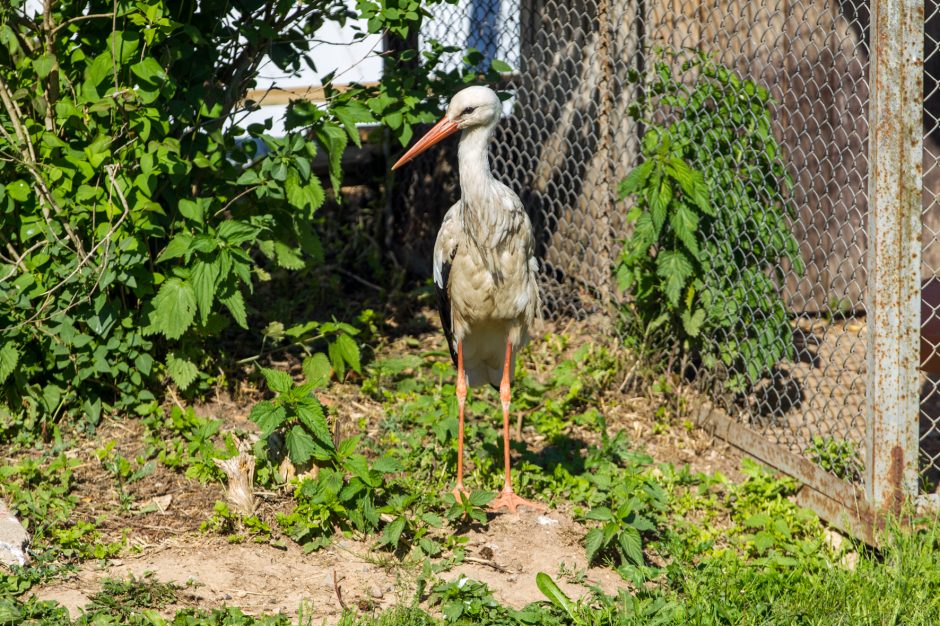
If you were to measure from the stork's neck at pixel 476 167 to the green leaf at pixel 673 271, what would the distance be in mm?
1229

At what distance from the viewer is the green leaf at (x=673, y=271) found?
5.51 m

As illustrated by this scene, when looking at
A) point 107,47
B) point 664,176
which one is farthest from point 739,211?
point 107,47

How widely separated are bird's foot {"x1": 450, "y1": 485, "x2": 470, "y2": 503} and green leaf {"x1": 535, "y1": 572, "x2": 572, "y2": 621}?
0.60 metres

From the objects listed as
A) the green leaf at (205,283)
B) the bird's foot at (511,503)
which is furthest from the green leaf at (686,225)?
the green leaf at (205,283)

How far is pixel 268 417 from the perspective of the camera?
4484 mm

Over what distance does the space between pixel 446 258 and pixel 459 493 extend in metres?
1.17

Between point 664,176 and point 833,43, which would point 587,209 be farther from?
point 833,43

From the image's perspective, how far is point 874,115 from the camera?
14.3 feet

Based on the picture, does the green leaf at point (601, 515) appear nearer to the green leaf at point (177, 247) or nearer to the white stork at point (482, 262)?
the white stork at point (482, 262)

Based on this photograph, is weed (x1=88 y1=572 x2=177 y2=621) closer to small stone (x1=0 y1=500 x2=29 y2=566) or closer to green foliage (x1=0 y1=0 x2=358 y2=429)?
small stone (x1=0 y1=500 x2=29 y2=566)

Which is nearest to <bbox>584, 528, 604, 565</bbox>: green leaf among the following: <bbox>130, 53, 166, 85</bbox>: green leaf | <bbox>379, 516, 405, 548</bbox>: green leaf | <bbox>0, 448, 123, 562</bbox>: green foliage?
<bbox>379, 516, 405, 548</bbox>: green leaf

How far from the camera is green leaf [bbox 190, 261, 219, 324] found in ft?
16.6

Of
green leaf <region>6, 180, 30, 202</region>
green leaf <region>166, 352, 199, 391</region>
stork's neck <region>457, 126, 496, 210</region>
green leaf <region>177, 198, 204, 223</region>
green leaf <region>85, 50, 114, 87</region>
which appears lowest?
green leaf <region>166, 352, 199, 391</region>

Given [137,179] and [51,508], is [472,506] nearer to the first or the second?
[51,508]
